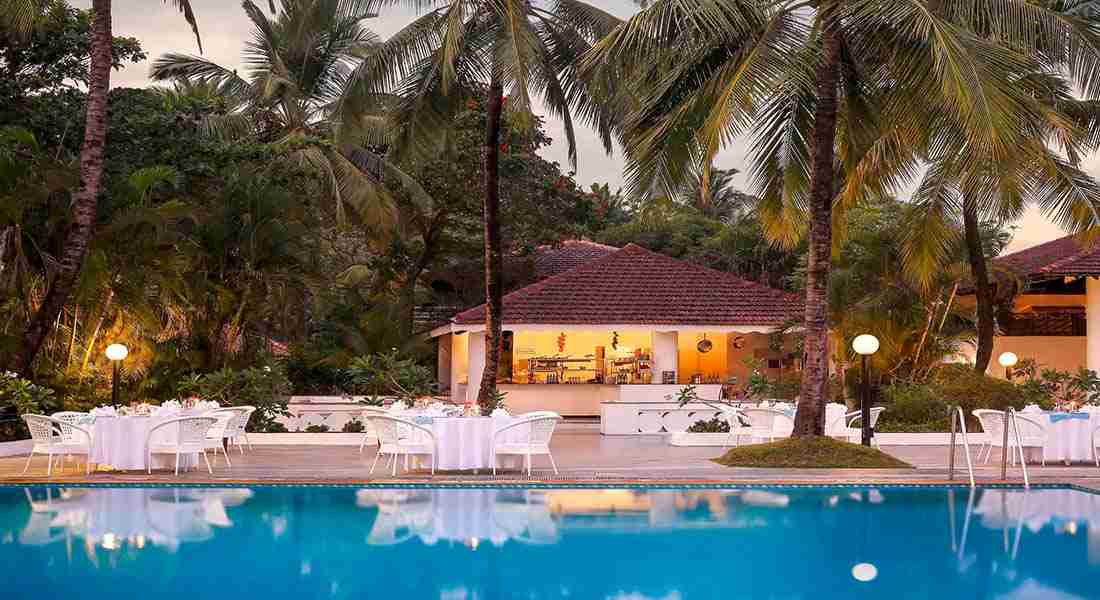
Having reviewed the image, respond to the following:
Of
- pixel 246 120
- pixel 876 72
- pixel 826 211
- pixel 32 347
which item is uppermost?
pixel 246 120

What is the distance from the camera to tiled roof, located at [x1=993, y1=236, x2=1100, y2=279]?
1089 inches

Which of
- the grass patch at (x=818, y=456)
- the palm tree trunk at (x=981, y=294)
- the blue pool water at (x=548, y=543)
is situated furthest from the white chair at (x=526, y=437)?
the palm tree trunk at (x=981, y=294)

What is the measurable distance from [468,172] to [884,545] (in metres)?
23.3

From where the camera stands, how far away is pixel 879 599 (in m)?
8.55

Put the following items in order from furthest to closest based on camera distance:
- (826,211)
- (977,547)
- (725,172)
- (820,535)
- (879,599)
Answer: (725,172), (826,211), (820,535), (977,547), (879,599)

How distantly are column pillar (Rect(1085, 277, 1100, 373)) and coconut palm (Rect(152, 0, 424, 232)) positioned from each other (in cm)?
1523

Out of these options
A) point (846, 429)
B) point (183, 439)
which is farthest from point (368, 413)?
point (846, 429)

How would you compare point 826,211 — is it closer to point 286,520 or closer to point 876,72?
point 876,72

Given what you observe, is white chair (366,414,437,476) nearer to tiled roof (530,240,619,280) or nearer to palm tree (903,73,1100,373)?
palm tree (903,73,1100,373)

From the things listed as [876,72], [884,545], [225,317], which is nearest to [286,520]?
[884,545]

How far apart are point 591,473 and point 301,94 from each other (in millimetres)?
21932

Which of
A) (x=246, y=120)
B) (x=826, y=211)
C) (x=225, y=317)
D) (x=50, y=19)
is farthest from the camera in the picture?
(x=246, y=120)

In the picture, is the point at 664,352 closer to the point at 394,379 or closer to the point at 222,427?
the point at 394,379

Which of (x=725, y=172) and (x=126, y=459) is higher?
(x=725, y=172)
